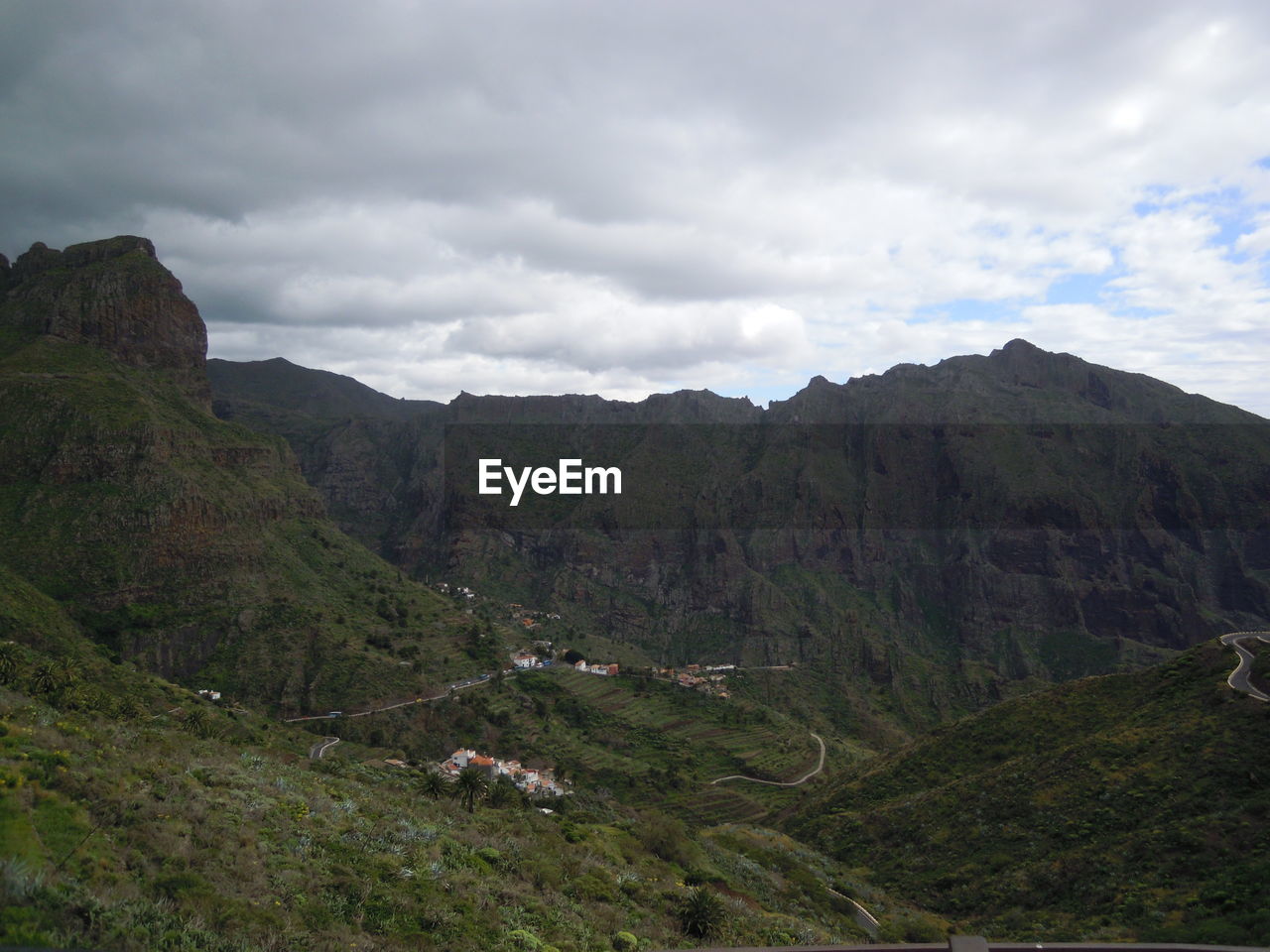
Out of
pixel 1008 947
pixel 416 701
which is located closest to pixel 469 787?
pixel 1008 947

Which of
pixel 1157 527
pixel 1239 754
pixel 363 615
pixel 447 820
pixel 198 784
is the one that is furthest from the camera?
pixel 1157 527

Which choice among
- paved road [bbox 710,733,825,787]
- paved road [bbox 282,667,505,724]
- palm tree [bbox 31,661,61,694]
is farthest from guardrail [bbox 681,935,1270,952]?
paved road [bbox 710,733,825,787]

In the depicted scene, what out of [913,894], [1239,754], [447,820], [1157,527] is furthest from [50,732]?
[1157,527]

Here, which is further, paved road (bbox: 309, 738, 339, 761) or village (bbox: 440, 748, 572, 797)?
village (bbox: 440, 748, 572, 797)

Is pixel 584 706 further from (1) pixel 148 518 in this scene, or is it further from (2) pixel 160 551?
(1) pixel 148 518

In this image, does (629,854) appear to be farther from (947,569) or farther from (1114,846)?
(947,569)

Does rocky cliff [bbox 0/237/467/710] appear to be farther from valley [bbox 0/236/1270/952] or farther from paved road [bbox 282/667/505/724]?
paved road [bbox 282/667/505/724]

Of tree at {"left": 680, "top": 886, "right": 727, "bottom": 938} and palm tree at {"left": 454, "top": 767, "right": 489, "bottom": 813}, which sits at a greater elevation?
tree at {"left": 680, "top": 886, "right": 727, "bottom": 938}
